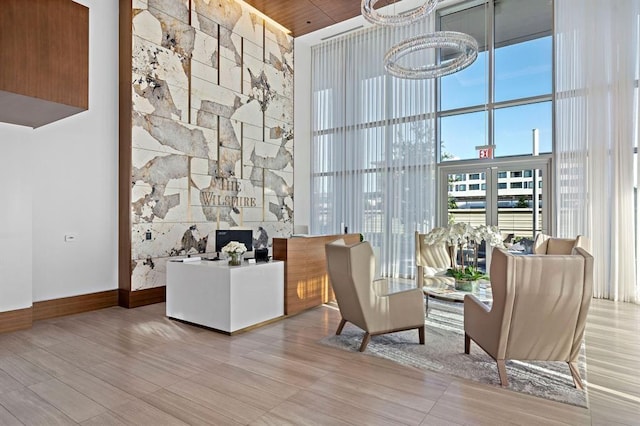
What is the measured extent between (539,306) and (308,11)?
7.44m

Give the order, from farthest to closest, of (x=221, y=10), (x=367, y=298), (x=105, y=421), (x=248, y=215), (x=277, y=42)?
(x=277, y=42), (x=248, y=215), (x=221, y=10), (x=367, y=298), (x=105, y=421)

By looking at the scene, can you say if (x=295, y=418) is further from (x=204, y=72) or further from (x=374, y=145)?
(x=374, y=145)

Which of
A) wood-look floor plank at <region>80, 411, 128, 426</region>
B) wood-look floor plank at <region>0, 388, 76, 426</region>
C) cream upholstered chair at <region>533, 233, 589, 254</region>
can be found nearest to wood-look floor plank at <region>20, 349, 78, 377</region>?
wood-look floor plank at <region>0, 388, 76, 426</region>

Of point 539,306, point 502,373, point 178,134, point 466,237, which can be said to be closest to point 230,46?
point 178,134

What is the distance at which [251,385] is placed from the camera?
3117 mm

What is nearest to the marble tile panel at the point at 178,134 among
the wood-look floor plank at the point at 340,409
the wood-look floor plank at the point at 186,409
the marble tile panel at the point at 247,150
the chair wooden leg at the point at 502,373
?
the marble tile panel at the point at 247,150

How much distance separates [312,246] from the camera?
18.9ft

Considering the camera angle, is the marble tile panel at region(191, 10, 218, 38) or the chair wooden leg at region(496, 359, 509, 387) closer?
the chair wooden leg at region(496, 359, 509, 387)

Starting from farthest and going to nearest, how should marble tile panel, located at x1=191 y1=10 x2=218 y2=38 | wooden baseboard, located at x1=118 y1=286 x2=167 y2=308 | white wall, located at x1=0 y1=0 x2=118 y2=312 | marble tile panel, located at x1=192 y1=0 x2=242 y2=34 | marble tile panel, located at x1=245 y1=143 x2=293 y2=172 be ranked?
marble tile panel, located at x1=245 y1=143 x2=293 y2=172 → marble tile panel, located at x1=192 y1=0 x2=242 y2=34 → marble tile panel, located at x1=191 y1=10 x2=218 y2=38 → wooden baseboard, located at x1=118 y1=286 x2=167 y2=308 → white wall, located at x1=0 y1=0 x2=118 y2=312

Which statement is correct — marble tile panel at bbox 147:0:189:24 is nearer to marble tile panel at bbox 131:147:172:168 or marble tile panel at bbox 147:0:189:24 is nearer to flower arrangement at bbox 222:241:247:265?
marble tile panel at bbox 131:147:172:168

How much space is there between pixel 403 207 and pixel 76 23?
6.74 metres

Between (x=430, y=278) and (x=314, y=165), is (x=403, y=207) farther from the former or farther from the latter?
(x=430, y=278)

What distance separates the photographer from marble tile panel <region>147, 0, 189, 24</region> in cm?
626

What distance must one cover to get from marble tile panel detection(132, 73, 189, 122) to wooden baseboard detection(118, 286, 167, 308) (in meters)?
2.98
